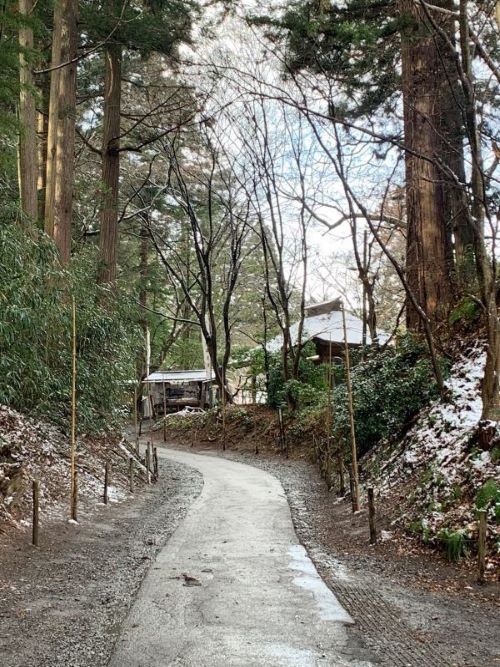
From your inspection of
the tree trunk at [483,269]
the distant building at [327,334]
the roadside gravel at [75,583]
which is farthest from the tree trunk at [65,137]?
the distant building at [327,334]

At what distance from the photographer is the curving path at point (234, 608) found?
3.40 metres

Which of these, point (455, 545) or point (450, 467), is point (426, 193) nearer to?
point (450, 467)

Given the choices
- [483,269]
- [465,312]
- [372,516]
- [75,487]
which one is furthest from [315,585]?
[465,312]

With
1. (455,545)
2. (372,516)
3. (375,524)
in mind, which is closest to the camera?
(455,545)

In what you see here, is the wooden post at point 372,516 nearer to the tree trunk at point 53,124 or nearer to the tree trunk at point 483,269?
the tree trunk at point 483,269

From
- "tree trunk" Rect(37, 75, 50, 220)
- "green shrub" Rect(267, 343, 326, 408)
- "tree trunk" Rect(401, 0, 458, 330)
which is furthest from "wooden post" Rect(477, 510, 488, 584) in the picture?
"green shrub" Rect(267, 343, 326, 408)

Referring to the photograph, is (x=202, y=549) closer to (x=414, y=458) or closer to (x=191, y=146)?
(x=414, y=458)

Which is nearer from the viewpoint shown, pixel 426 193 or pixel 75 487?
pixel 75 487

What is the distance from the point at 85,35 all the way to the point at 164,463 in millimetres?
11108

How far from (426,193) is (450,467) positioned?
6.21 meters

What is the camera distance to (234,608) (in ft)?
14.0

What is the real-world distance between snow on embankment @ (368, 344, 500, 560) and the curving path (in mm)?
1500

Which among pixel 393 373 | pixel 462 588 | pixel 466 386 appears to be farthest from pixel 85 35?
pixel 462 588

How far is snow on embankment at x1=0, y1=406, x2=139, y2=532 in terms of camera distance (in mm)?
6391
